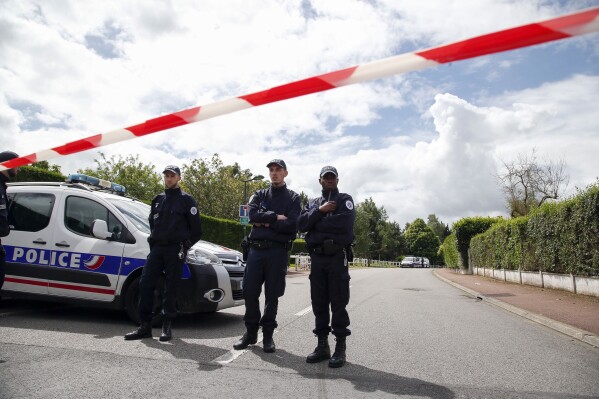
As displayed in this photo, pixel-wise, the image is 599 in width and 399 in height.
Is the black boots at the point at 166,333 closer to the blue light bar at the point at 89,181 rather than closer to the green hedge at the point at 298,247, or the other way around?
the blue light bar at the point at 89,181

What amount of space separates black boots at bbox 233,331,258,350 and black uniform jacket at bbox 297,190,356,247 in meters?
1.17

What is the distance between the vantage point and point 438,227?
13088 cm

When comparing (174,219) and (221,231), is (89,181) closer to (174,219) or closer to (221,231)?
(174,219)

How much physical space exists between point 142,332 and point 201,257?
47.2 inches

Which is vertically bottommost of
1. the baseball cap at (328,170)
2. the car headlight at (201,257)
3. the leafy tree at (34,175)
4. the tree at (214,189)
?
the car headlight at (201,257)

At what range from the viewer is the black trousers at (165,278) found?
4.97 m

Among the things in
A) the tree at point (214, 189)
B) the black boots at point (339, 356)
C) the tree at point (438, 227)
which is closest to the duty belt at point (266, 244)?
the black boots at point (339, 356)

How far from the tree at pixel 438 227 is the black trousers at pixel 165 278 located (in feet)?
426

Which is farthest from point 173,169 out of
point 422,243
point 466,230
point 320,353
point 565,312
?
point 422,243

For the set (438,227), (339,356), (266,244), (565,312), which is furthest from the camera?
(438,227)

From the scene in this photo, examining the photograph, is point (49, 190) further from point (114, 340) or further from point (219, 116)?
point (219, 116)

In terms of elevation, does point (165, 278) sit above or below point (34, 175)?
below

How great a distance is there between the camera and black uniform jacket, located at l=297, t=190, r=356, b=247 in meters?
4.26

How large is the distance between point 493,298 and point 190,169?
36318mm
